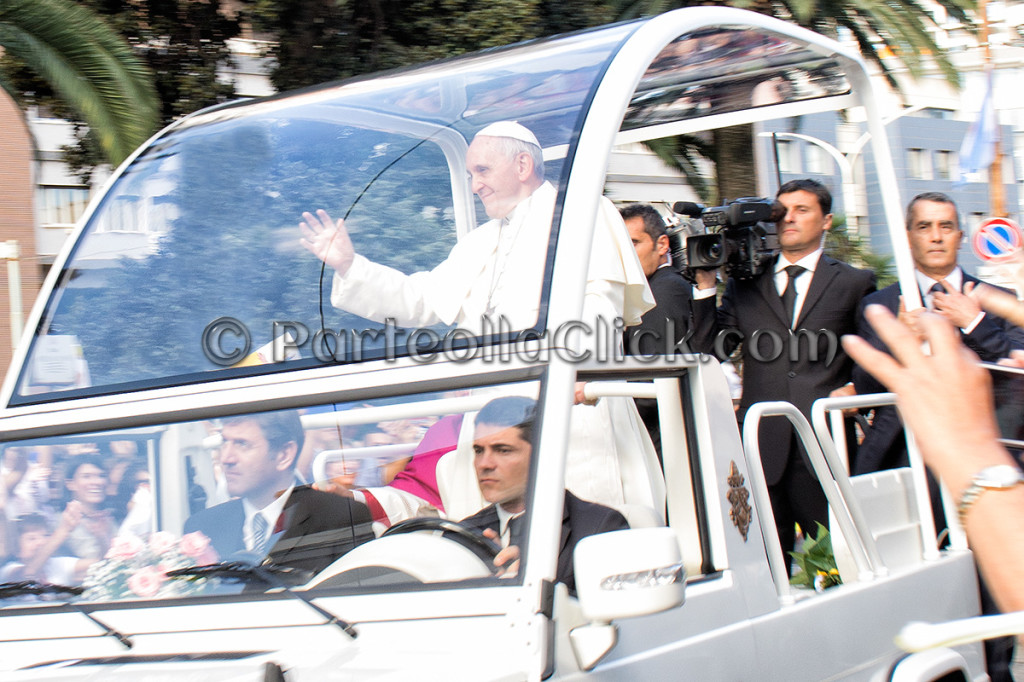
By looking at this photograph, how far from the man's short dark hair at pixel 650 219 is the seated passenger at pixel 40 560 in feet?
9.75

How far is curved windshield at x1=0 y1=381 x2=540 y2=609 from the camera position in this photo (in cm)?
227

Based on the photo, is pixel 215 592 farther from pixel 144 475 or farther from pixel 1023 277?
pixel 1023 277

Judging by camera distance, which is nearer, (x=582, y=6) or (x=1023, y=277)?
(x=1023, y=277)

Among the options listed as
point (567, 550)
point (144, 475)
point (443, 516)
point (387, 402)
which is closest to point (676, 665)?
point (567, 550)

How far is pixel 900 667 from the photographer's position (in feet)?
9.43

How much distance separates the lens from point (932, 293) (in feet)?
14.0

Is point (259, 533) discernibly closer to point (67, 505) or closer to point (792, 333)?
point (67, 505)

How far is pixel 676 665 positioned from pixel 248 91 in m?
14.4

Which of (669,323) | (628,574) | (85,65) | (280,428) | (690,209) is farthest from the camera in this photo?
(85,65)

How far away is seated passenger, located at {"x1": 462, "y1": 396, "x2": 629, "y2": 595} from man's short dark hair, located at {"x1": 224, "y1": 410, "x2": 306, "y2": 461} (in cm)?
42

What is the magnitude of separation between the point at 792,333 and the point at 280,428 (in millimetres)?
2921

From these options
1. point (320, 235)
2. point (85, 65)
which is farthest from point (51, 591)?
point (85, 65)

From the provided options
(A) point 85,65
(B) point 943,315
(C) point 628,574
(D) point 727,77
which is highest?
(A) point 85,65

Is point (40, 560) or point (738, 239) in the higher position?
point (738, 239)
